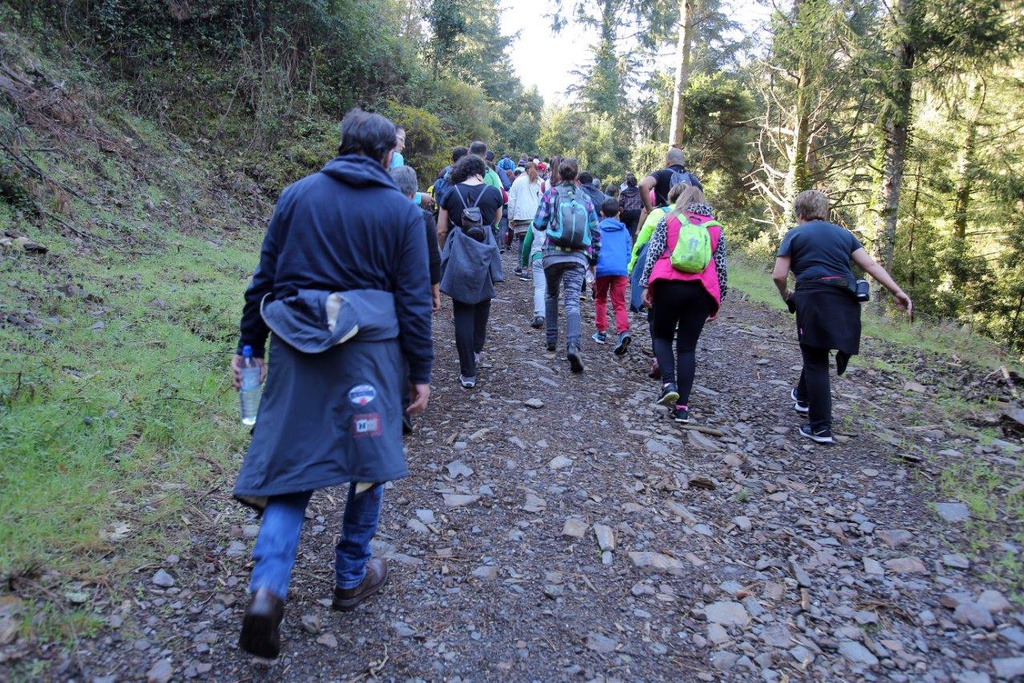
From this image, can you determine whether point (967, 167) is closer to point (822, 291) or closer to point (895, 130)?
point (895, 130)

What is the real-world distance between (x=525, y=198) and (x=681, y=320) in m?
5.51

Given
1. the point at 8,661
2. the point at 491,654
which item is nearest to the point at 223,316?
the point at 8,661

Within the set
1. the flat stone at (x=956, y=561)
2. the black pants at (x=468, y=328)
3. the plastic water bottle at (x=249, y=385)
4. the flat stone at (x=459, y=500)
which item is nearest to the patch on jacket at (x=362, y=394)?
the plastic water bottle at (x=249, y=385)

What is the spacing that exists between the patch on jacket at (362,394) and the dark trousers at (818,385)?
400 cm

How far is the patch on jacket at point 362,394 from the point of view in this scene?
105 inches

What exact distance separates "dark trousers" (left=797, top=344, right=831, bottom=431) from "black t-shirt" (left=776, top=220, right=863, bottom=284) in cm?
60

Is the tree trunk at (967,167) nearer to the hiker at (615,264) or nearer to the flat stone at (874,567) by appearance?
the hiker at (615,264)

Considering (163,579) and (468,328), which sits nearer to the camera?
→ (163,579)

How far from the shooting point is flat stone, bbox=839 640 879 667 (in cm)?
304

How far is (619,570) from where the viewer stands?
146 inches

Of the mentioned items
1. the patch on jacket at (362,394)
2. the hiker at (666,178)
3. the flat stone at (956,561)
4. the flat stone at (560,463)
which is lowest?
the flat stone at (956,561)

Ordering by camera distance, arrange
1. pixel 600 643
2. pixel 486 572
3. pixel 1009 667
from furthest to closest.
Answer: pixel 486 572 < pixel 600 643 < pixel 1009 667

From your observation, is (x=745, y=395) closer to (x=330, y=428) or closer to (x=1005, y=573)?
(x=1005, y=573)

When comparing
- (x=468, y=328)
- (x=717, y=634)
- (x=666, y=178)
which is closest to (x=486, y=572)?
(x=717, y=634)
